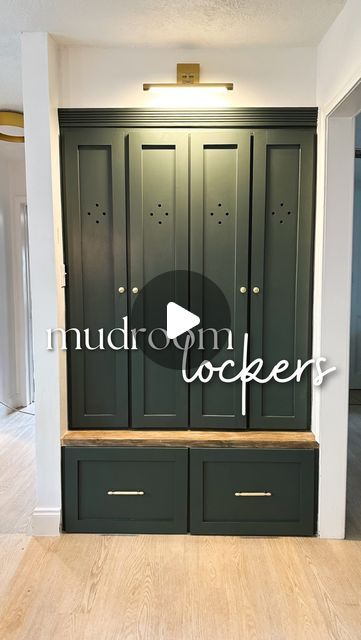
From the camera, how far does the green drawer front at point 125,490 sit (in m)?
2.46

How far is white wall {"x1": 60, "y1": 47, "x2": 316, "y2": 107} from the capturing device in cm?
243

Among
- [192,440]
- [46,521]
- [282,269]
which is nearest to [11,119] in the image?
[282,269]

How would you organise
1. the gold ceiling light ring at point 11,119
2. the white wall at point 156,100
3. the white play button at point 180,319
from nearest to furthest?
the white wall at point 156,100, the white play button at point 180,319, the gold ceiling light ring at point 11,119

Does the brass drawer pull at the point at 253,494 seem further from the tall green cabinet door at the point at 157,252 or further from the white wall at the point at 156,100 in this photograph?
the tall green cabinet door at the point at 157,252

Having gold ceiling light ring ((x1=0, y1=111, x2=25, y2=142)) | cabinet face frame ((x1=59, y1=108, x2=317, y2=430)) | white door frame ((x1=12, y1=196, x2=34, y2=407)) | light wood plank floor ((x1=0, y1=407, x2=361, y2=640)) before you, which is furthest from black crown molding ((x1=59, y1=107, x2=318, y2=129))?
white door frame ((x1=12, y1=196, x2=34, y2=407))

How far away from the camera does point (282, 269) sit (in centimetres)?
250

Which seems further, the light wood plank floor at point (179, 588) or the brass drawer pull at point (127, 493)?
the brass drawer pull at point (127, 493)

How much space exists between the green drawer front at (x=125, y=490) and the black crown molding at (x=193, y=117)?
175 centimetres

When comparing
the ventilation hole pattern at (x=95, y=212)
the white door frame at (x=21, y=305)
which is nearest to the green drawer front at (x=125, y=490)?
the ventilation hole pattern at (x=95, y=212)

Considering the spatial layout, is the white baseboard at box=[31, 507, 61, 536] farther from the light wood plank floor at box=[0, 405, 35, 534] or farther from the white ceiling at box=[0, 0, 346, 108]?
the white ceiling at box=[0, 0, 346, 108]

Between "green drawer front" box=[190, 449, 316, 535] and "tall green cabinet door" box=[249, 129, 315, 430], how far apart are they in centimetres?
21

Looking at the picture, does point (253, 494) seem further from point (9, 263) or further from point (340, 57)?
point (9, 263)

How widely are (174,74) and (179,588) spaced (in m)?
2.57

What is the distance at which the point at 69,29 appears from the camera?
2.25 m
